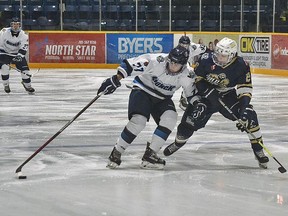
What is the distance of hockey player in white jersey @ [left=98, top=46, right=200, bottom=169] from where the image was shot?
581 centimetres

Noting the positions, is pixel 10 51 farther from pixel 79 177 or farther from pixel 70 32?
pixel 79 177

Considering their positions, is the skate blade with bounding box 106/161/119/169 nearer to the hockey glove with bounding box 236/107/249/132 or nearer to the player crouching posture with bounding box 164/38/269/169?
the player crouching posture with bounding box 164/38/269/169

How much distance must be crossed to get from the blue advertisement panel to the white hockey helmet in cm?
1357

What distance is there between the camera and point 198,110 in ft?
19.7

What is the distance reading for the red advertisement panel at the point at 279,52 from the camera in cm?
1683

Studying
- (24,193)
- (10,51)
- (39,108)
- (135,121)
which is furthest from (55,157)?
(10,51)

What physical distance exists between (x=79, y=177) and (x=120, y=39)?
46.8 feet

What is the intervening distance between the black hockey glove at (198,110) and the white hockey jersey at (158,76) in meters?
0.10

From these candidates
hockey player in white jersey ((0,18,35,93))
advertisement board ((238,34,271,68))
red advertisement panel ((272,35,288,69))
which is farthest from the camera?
advertisement board ((238,34,271,68))

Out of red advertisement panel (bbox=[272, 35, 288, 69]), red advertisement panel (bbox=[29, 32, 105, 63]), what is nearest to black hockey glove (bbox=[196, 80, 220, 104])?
red advertisement panel (bbox=[272, 35, 288, 69])

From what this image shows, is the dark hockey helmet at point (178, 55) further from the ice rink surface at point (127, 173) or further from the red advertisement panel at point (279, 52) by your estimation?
the red advertisement panel at point (279, 52)

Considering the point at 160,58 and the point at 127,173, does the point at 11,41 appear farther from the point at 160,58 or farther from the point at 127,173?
the point at 127,173

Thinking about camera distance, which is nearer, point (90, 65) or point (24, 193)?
point (24, 193)

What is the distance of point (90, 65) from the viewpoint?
19656 mm
